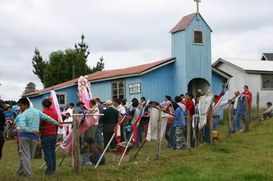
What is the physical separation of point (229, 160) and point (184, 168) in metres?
1.80

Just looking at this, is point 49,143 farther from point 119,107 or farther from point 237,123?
point 237,123

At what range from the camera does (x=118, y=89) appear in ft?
88.5

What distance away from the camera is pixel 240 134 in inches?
668

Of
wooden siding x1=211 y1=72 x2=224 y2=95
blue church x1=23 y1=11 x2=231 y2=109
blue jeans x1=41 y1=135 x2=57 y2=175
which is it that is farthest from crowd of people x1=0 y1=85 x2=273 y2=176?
wooden siding x1=211 y1=72 x2=224 y2=95

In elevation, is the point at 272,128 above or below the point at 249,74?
below

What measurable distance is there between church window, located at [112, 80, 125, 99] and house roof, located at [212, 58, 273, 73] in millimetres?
10170

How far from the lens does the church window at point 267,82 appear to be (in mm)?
32844

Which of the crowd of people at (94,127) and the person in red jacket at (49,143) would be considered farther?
the person in red jacket at (49,143)

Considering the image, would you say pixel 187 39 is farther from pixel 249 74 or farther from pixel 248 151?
pixel 248 151

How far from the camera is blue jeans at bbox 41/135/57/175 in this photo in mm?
10562

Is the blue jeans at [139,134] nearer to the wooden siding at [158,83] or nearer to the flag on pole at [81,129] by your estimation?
the flag on pole at [81,129]

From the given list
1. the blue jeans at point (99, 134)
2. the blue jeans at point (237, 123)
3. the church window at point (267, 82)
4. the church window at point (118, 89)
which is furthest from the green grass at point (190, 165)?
the church window at point (267, 82)

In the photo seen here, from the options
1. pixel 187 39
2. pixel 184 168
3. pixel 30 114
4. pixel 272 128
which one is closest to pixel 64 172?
pixel 30 114

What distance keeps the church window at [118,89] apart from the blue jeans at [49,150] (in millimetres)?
15706
